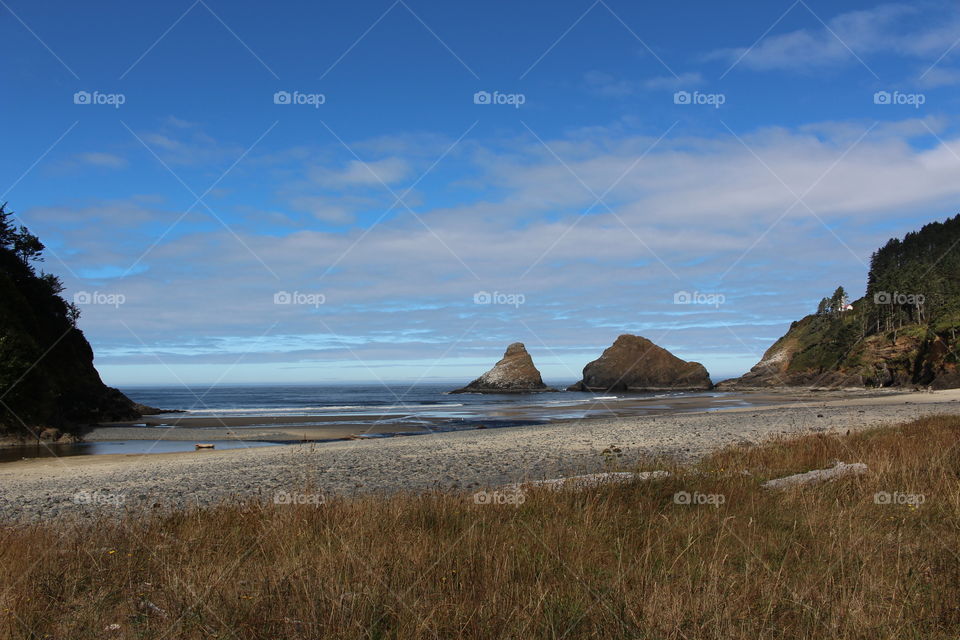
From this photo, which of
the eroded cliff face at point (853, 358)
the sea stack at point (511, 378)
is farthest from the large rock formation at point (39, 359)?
the sea stack at point (511, 378)

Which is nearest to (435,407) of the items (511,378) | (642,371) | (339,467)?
(339,467)

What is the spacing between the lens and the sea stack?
13100 cm

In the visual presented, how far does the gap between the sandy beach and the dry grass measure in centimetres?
279

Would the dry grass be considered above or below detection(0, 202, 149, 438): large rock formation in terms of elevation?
below

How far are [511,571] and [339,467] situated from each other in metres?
14.2

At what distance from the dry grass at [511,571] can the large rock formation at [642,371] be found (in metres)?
121

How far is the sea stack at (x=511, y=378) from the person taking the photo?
131 m

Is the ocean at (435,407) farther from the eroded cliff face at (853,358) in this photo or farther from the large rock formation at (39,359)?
the eroded cliff face at (853,358)

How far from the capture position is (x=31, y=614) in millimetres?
4258

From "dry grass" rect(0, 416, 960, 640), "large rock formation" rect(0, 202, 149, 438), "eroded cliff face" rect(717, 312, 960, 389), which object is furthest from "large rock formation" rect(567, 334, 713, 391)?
"dry grass" rect(0, 416, 960, 640)

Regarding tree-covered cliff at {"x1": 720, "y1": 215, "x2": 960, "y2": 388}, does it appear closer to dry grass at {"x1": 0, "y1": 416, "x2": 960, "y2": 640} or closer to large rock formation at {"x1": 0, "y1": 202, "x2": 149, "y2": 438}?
dry grass at {"x1": 0, "y1": 416, "x2": 960, "y2": 640}

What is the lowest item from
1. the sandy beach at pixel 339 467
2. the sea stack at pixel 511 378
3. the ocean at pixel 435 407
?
the sandy beach at pixel 339 467

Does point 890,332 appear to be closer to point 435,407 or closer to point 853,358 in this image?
point 853,358

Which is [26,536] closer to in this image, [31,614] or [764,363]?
[31,614]
